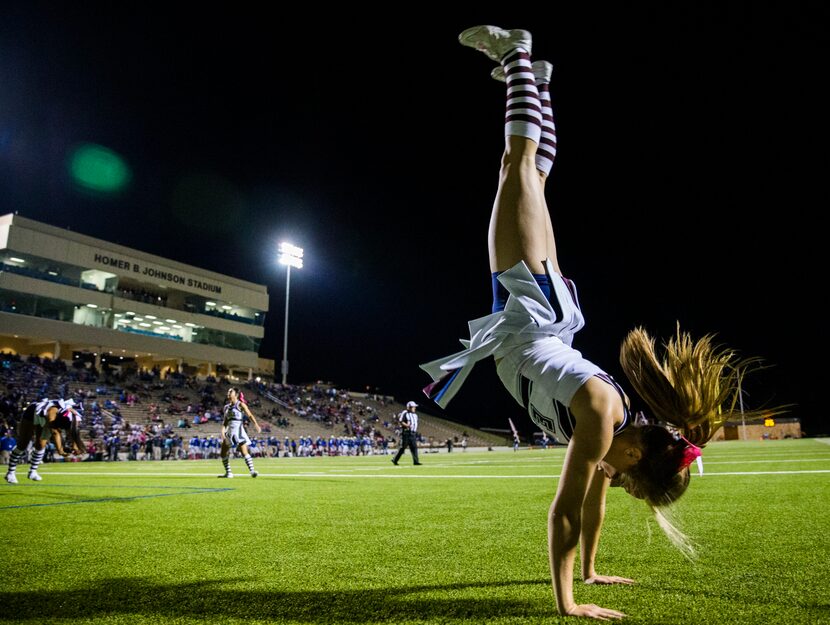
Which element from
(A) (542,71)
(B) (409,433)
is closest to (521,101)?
(A) (542,71)

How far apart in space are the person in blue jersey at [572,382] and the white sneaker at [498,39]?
0.59m

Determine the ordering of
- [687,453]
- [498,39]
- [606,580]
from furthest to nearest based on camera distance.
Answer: [498,39]
[606,580]
[687,453]

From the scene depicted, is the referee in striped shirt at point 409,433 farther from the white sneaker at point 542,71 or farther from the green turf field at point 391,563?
the white sneaker at point 542,71

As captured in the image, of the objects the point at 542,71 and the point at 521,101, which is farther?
the point at 542,71

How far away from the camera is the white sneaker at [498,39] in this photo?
3236 millimetres

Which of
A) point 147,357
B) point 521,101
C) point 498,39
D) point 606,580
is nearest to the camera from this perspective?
point 606,580

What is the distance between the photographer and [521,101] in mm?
2996

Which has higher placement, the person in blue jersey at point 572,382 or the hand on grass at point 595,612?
the person in blue jersey at point 572,382

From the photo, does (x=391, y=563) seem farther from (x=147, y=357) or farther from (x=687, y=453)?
(x=147, y=357)

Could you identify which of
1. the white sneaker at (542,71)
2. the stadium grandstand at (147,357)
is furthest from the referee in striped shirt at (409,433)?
the stadium grandstand at (147,357)

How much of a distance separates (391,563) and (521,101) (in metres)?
2.61

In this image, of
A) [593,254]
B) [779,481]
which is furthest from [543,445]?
[779,481]

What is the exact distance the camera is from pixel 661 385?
8.52 ft

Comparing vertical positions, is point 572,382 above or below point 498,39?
below
